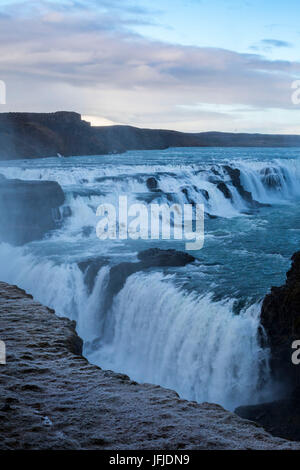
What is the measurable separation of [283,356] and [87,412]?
5.44 metres

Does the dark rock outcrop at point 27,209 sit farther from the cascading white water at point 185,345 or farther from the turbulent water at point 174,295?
the cascading white water at point 185,345

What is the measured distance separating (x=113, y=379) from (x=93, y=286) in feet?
28.4

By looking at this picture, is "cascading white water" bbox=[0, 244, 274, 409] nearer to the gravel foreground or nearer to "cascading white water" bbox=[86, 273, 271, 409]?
"cascading white water" bbox=[86, 273, 271, 409]

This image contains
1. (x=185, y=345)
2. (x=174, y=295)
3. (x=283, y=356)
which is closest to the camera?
(x=283, y=356)

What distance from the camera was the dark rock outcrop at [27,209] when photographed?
20.2 meters

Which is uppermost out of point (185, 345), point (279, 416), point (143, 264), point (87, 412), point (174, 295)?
point (143, 264)

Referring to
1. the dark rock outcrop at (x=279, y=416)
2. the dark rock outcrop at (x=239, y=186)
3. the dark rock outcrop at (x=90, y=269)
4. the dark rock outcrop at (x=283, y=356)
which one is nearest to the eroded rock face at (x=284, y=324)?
the dark rock outcrop at (x=283, y=356)

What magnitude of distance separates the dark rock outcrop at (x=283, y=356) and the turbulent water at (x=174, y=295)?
278 mm

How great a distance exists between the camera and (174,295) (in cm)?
1202

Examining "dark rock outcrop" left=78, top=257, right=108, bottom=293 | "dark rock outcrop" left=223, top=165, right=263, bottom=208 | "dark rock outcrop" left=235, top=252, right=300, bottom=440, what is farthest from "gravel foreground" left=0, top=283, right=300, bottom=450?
"dark rock outcrop" left=223, top=165, right=263, bottom=208

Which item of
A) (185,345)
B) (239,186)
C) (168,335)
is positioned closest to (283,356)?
(185,345)

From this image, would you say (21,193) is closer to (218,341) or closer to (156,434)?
(218,341)

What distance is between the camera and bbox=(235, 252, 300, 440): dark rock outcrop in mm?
8258

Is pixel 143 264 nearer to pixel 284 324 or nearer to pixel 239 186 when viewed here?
pixel 284 324
